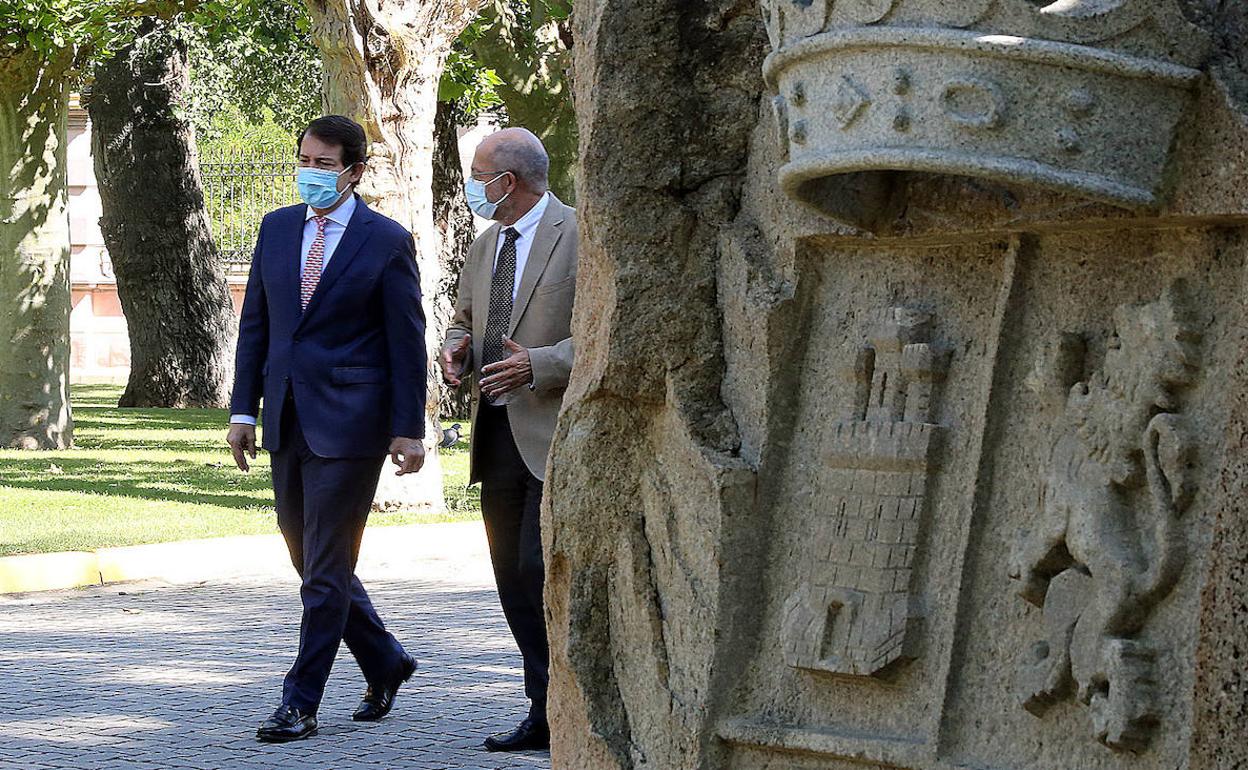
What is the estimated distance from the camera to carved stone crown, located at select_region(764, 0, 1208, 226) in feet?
10.7

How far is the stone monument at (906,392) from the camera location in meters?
3.32

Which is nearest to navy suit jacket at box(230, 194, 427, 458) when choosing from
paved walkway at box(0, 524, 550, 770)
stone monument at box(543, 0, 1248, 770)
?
paved walkway at box(0, 524, 550, 770)

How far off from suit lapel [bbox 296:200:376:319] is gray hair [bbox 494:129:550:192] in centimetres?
51

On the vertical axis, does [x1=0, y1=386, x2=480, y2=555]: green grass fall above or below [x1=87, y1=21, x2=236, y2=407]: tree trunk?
below

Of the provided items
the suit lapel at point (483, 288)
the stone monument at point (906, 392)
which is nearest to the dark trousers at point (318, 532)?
the suit lapel at point (483, 288)

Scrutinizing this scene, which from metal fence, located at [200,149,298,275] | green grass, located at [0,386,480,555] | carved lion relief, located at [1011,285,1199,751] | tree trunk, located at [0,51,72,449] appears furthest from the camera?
metal fence, located at [200,149,298,275]

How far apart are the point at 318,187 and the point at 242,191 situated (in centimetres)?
2640

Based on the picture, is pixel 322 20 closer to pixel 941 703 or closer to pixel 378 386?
pixel 378 386

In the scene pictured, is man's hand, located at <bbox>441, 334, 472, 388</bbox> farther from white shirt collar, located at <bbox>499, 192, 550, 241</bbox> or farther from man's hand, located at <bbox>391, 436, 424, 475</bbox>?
white shirt collar, located at <bbox>499, 192, 550, 241</bbox>

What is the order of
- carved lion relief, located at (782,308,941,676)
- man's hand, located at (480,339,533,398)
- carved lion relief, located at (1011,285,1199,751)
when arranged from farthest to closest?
1. man's hand, located at (480,339,533,398)
2. carved lion relief, located at (782,308,941,676)
3. carved lion relief, located at (1011,285,1199,751)

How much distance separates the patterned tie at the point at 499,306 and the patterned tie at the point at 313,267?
0.61m

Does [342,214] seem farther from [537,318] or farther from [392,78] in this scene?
[392,78]

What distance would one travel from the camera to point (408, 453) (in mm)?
6438

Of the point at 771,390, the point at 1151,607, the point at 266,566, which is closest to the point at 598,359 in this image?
the point at 771,390
